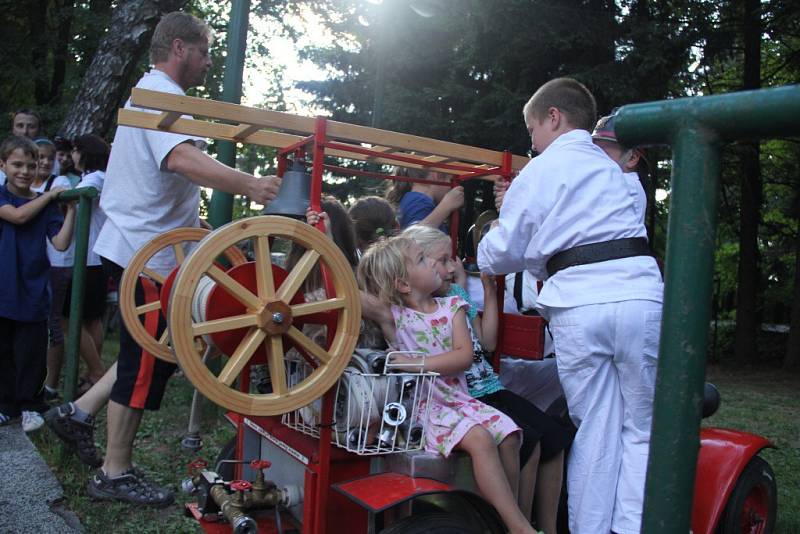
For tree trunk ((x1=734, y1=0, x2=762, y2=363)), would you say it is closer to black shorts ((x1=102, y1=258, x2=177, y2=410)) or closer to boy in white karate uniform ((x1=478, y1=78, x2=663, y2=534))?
boy in white karate uniform ((x1=478, y1=78, x2=663, y2=534))

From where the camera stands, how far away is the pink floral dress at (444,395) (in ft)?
8.49

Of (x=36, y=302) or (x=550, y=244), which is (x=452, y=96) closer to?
(x=36, y=302)

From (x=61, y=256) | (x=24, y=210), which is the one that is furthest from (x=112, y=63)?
(x=24, y=210)

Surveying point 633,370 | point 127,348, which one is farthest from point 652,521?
point 127,348

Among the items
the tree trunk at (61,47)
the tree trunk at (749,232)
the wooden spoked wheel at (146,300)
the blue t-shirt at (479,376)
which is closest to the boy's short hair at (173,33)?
the wooden spoked wheel at (146,300)

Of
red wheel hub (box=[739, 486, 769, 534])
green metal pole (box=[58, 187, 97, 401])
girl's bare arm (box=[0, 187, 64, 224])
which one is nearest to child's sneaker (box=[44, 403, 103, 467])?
green metal pole (box=[58, 187, 97, 401])

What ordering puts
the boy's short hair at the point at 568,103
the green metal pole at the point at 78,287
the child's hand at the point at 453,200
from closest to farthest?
the boy's short hair at the point at 568,103 < the child's hand at the point at 453,200 < the green metal pole at the point at 78,287

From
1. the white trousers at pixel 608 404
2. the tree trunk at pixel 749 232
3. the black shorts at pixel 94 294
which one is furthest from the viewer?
the tree trunk at pixel 749 232

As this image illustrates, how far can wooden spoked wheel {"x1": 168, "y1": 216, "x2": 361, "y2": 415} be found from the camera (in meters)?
2.18

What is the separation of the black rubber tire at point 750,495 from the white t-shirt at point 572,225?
1034 millimetres

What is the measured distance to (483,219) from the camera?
12.9 ft

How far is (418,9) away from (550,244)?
37.1ft

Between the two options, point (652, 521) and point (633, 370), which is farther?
point (633, 370)

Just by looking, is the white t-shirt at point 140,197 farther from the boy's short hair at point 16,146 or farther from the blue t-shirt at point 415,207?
the boy's short hair at point 16,146
